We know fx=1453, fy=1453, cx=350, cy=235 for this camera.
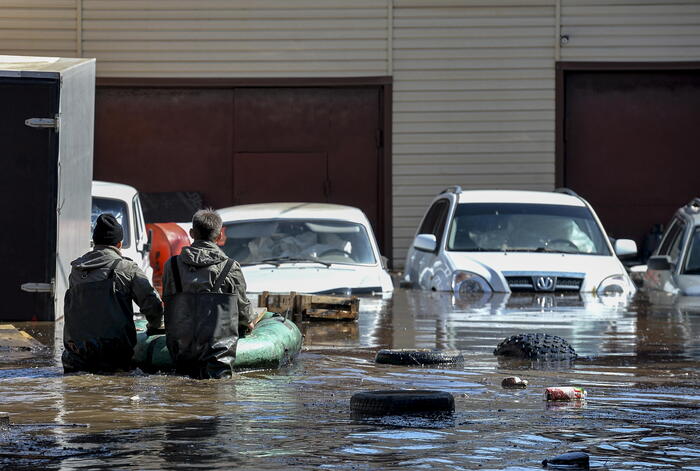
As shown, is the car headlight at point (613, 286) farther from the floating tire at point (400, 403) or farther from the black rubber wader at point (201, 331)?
the floating tire at point (400, 403)

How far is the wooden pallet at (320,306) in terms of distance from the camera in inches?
512

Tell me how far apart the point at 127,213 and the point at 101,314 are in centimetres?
639

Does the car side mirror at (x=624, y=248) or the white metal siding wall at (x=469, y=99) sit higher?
the white metal siding wall at (x=469, y=99)

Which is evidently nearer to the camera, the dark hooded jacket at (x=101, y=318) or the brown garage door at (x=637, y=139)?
the dark hooded jacket at (x=101, y=318)

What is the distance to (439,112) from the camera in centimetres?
2261

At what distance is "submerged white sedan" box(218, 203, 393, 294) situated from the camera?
14.5 metres

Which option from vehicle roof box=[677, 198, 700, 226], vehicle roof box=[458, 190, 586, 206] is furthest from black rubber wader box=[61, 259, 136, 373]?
vehicle roof box=[677, 198, 700, 226]

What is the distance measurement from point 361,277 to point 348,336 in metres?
2.74

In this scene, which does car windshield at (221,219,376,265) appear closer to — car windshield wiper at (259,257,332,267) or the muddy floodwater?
car windshield wiper at (259,257,332,267)

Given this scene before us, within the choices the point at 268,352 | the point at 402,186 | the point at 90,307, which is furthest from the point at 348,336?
the point at 402,186

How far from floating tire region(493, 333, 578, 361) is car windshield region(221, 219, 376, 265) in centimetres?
443

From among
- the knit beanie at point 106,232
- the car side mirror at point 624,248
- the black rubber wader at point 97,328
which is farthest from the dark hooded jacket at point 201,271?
the car side mirror at point 624,248

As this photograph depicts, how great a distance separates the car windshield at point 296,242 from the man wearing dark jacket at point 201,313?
5.38 meters

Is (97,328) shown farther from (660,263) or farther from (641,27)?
(641,27)
